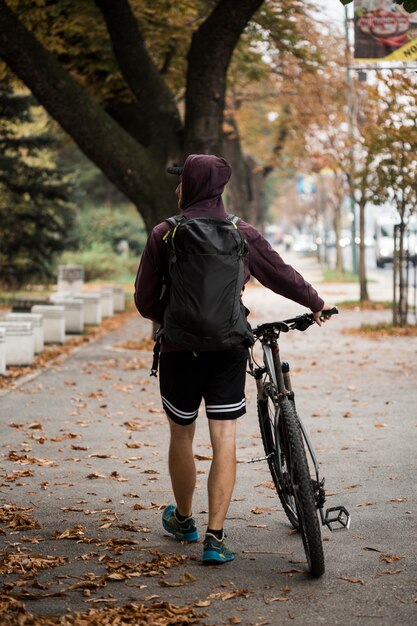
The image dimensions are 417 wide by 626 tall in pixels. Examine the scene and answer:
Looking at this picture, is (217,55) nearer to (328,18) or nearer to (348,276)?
(328,18)

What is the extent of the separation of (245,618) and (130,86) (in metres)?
13.7

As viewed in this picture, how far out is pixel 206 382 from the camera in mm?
5898

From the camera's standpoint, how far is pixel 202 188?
18.9 ft

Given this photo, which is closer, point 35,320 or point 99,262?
point 35,320

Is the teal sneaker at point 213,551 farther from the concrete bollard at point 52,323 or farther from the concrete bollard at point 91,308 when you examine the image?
the concrete bollard at point 91,308

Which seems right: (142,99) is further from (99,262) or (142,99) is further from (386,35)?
(99,262)

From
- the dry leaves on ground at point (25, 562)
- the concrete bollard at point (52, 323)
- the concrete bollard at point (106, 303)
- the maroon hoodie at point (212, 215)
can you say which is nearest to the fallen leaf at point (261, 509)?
the dry leaves on ground at point (25, 562)

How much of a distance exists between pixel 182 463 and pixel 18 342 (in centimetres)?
967

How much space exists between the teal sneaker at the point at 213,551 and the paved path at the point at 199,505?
1.8 inches

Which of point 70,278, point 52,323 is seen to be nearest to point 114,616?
point 52,323

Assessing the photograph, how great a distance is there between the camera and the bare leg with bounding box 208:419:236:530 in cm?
584

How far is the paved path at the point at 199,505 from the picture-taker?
5.29 metres

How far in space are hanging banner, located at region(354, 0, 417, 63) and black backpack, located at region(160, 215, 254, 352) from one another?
38.7ft

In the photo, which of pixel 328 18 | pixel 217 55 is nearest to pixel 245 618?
pixel 217 55
